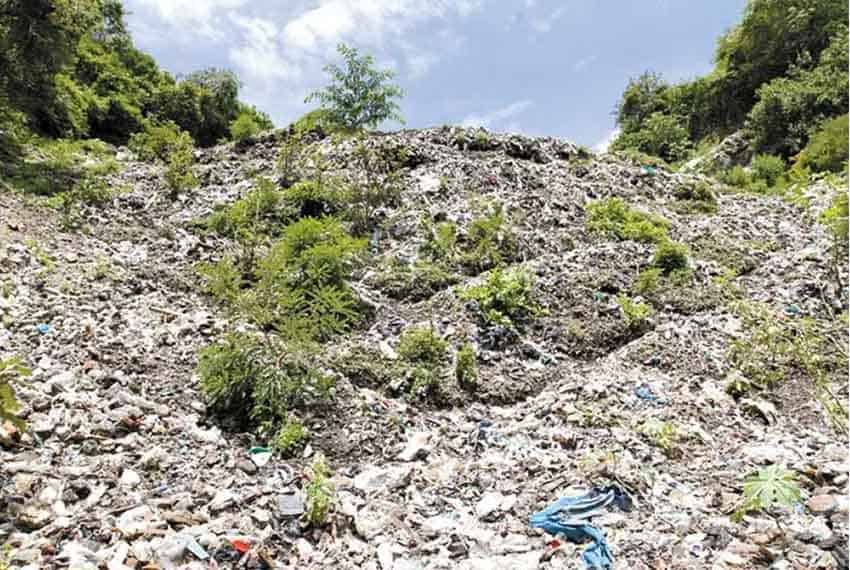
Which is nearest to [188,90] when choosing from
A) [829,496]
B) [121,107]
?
[121,107]

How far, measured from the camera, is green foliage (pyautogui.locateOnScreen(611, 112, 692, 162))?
51.4 ft

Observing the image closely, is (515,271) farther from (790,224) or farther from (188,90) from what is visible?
(188,90)

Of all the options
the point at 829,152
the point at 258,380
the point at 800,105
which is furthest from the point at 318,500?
the point at 800,105

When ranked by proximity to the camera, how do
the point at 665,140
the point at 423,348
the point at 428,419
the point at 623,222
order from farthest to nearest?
the point at 665,140 → the point at 623,222 → the point at 423,348 → the point at 428,419

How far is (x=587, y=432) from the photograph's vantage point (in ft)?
11.7

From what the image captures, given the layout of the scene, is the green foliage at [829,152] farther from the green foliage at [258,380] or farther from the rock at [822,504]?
the green foliage at [258,380]

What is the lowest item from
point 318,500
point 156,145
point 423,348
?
point 318,500

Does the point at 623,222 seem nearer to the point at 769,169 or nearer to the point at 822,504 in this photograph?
the point at 822,504

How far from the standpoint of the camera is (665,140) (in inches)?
636

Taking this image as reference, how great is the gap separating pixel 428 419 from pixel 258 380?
1.28m

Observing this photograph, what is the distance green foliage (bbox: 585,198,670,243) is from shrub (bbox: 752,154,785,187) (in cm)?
495

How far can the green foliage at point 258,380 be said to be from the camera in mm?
3564

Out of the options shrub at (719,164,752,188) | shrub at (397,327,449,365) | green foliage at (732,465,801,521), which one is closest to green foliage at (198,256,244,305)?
shrub at (397,327,449,365)

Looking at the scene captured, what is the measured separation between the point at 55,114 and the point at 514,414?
37.2 ft
